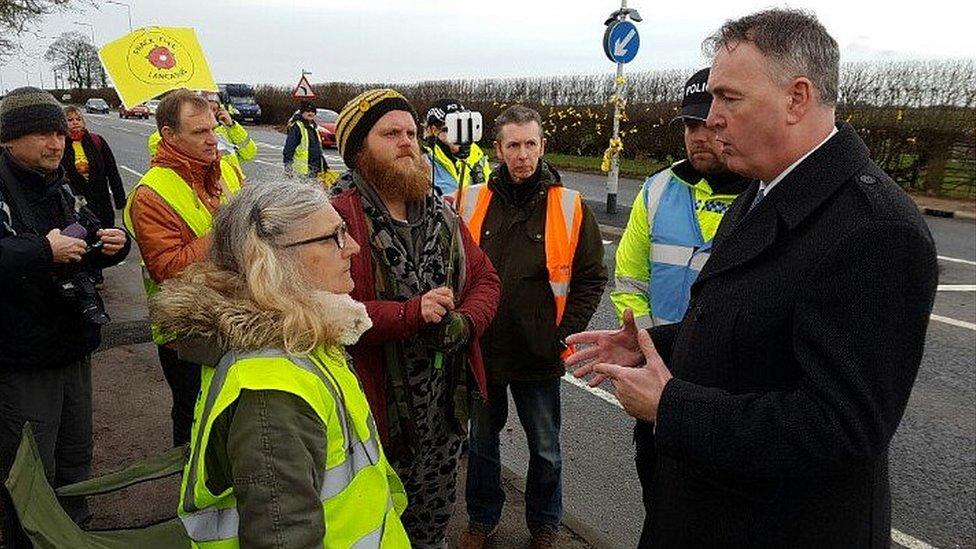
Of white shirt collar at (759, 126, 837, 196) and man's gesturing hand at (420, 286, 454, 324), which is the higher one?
white shirt collar at (759, 126, 837, 196)

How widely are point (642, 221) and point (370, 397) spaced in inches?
53.8

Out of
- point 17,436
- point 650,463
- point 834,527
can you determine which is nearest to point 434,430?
point 650,463

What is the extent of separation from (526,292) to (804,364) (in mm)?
1822

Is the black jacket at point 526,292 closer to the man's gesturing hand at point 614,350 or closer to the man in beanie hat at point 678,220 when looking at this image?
the man in beanie hat at point 678,220

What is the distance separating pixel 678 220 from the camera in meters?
2.74

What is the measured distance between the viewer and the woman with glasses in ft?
4.50

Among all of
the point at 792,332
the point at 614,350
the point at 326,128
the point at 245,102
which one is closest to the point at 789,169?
the point at 792,332

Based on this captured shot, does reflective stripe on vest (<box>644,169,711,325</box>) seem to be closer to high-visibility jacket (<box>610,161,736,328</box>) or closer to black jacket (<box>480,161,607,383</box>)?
high-visibility jacket (<box>610,161,736,328</box>)

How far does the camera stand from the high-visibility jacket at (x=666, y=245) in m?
2.69

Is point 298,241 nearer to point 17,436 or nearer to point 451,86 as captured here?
point 17,436

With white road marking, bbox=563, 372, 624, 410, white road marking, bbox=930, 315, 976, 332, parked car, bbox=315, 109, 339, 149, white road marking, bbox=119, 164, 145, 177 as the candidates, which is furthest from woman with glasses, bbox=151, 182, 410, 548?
parked car, bbox=315, 109, 339, 149

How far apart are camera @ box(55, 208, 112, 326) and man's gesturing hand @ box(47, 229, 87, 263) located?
84 mm

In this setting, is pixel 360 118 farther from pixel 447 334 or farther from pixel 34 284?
pixel 34 284

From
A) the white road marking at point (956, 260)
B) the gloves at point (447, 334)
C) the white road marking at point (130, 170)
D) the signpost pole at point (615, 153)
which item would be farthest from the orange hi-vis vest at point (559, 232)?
the white road marking at point (130, 170)
